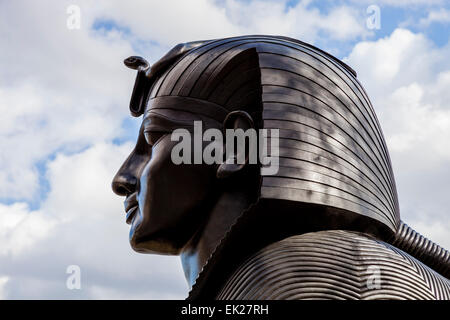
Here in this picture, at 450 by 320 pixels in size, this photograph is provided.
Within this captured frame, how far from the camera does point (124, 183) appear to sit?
18.8ft

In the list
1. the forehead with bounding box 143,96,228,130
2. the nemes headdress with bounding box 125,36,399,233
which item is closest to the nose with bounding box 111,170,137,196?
the forehead with bounding box 143,96,228,130

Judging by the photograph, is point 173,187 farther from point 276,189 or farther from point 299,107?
point 299,107

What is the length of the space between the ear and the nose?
0.85 metres

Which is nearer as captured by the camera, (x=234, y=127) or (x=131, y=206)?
(x=234, y=127)

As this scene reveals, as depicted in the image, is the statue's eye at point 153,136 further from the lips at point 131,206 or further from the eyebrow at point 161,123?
the lips at point 131,206

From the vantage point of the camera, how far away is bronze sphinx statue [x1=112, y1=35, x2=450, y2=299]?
453cm

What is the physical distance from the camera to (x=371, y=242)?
486cm

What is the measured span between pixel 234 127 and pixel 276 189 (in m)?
0.71

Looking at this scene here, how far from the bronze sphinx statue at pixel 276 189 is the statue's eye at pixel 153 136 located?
0.04 feet

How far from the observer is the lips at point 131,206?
5.66m

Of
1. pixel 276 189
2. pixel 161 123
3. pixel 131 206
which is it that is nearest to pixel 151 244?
pixel 131 206

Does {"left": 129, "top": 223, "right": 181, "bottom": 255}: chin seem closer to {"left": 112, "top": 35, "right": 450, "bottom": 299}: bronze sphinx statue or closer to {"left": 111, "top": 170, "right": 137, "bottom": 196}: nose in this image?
{"left": 112, "top": 35, "right": 450, "bottom": 299}: bronze sphinx statue

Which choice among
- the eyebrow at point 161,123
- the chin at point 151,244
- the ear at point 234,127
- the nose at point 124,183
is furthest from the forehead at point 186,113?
the chin at point 151,244

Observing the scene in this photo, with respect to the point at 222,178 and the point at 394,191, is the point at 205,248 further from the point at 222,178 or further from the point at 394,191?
the point at 394,191
